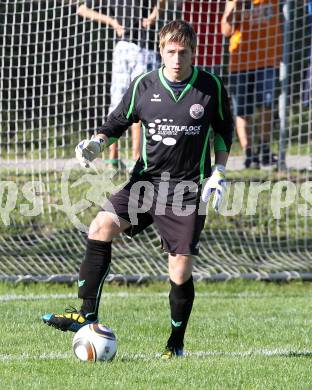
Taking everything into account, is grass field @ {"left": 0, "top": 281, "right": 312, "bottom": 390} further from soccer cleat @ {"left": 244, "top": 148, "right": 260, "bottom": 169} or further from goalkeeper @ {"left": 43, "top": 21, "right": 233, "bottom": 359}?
soccer cleat @ {"left": 244, "top": 148, "right": 260, "bottom": 169}

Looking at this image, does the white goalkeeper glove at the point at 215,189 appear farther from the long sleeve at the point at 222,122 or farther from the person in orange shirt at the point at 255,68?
the person in orange shirt at the point at 255,68

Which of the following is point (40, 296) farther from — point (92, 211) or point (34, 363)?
point (34, 363)

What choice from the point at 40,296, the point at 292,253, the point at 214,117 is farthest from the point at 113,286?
the point at 214,117

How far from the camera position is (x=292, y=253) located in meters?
8.53

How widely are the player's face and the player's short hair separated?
0.02 meters


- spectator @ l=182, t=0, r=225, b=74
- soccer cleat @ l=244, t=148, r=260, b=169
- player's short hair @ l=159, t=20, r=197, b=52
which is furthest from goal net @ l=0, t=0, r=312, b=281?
player's short hair @ l=159, t=20, r=197, b=52

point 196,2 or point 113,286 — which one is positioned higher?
point 196,2

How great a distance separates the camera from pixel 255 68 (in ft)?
31.1

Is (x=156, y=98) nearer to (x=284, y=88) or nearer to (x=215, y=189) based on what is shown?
(x=215, y=189)

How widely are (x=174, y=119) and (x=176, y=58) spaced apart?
0.32 m

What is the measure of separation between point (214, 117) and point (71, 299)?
2.38m

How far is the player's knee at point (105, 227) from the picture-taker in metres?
5.19

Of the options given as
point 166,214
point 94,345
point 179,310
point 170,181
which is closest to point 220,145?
point 170,181

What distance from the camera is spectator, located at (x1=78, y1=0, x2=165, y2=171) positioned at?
8.61 meters
